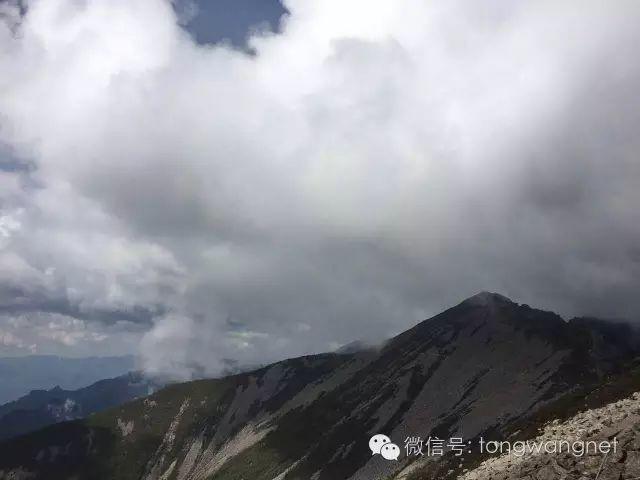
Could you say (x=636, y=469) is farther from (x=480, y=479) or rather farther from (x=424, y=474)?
(x=424, y=474)

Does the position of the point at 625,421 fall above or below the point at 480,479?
above

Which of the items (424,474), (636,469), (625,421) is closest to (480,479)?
(625,421)

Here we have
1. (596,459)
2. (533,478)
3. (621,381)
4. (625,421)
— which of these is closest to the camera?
(596,459)

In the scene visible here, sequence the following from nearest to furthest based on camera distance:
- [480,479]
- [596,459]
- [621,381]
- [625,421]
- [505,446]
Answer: [596,459], [625,421], [480,479], [505,446], [621,381]

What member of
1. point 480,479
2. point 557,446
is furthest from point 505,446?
point 557,446

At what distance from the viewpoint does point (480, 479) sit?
76.7 m

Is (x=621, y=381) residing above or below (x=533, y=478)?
above

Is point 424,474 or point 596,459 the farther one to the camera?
point 424,474

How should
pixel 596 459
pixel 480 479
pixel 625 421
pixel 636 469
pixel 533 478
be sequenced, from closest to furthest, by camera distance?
pixel 636 469 → pixel 596 459 → pixel 533 478 → pixel 625 421 → pixel 480 479

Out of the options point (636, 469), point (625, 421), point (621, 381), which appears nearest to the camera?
point (636, 469)

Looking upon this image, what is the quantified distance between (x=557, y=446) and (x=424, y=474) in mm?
140999

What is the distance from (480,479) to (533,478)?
1747 cm

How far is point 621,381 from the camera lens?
191 meters

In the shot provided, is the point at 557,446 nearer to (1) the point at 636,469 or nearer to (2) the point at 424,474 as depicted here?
(1) the point at 636,469
